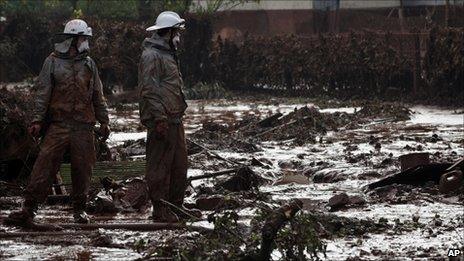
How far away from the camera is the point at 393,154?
15.7 metres

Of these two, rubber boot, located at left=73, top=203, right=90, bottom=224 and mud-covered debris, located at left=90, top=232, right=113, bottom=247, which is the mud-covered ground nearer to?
mud-covered debris, located at left=90, top=232, right=113, bottom=247

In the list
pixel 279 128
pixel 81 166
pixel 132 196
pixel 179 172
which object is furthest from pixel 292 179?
pixel 279 128

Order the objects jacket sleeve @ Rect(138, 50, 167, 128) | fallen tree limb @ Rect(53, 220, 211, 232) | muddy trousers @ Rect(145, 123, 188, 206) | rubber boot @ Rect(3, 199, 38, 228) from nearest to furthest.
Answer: fallen tree limb @ Rect(53, 220, 211, 232), rubber boot @ Rect(3, 199, 38, 228), jacket sleeve @ Rect(138, 50, 167, 128), muddy trousers @ Rect(145, 123, 188, 206)

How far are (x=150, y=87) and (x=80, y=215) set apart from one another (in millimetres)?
1376

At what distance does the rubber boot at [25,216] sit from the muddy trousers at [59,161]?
5 centimetres

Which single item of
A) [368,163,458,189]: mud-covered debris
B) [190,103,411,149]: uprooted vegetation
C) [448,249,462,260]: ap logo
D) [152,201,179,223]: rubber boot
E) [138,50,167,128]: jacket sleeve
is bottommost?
[190,103,411,149]: uprooted vegetation

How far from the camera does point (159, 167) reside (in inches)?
399

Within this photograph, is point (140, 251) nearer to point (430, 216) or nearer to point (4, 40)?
point (430, 216)

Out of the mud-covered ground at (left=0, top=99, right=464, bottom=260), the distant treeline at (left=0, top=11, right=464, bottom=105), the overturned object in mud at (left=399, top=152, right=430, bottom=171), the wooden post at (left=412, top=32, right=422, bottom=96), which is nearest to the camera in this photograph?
the mud-covered ground at (left=0, top=99, right=464, bottom=260)

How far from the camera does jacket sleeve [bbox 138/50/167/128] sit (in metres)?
9.98

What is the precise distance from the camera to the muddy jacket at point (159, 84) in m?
10.0

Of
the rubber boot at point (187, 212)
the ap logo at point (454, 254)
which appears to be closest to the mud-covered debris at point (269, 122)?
the rubber boot at point (187, 212)

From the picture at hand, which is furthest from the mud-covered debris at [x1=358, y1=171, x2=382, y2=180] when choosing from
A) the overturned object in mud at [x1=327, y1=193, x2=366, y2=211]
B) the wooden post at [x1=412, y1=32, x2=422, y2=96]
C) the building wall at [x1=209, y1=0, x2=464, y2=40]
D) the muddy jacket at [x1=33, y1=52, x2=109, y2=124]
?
the building wall at [x1=209, y1=0, x2=464, y2=40]

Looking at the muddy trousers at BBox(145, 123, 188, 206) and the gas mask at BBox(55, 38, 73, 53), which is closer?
the gas mask at BBox(55, 38, 73, 53)
